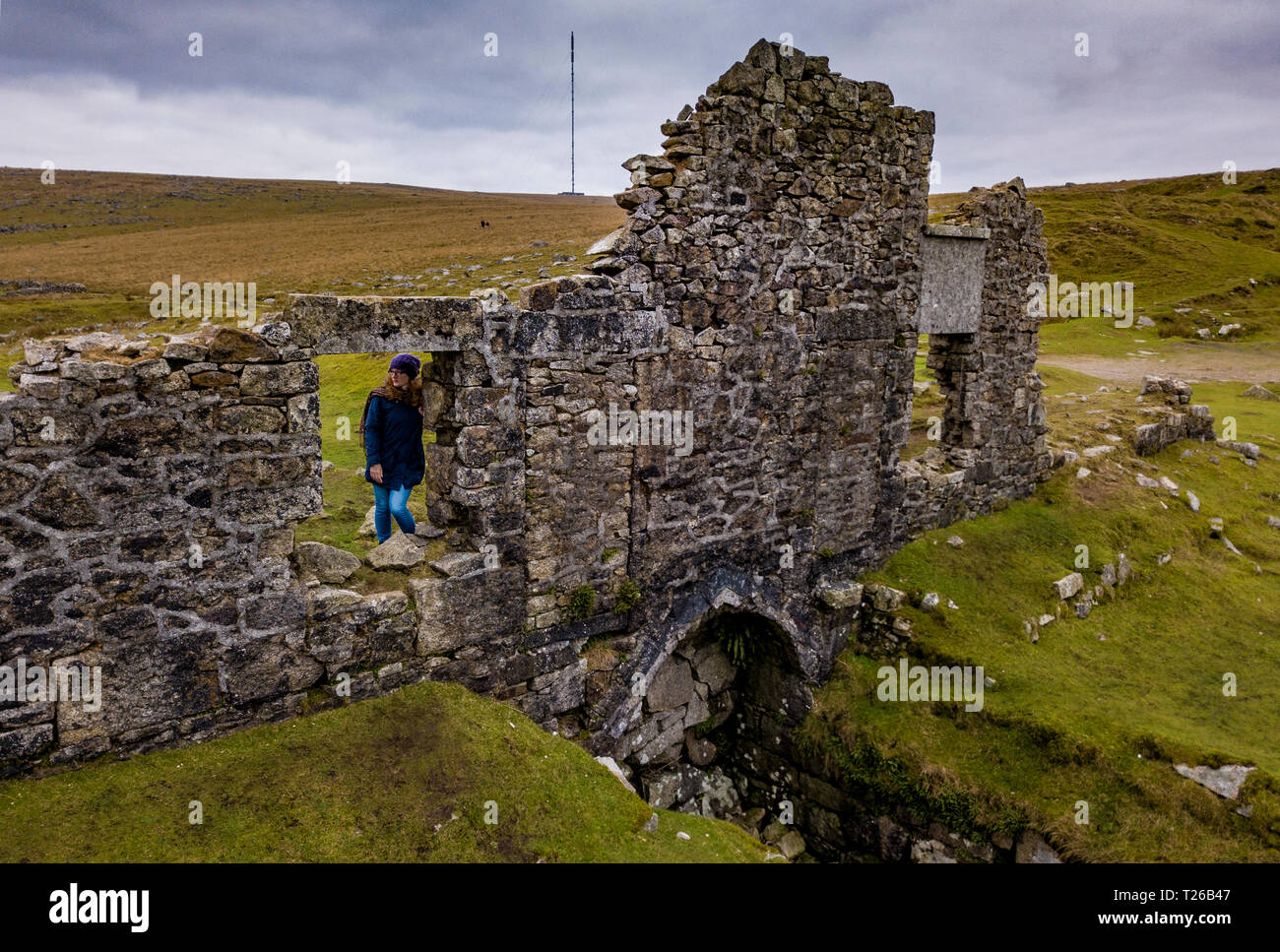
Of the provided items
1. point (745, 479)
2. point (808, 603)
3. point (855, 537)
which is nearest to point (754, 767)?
point (808, 603)

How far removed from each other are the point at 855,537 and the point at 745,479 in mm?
2512

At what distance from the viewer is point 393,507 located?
8.38 meters

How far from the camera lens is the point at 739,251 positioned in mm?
8859

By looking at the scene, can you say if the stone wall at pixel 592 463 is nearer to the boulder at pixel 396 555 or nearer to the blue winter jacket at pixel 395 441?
the boulder at pixel 396 555

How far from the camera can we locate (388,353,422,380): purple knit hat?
26.1ft

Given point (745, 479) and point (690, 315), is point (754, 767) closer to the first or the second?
point (745, 479)

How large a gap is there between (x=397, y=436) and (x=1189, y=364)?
29.6 metres

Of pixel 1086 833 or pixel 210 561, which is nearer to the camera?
pixel 210 561

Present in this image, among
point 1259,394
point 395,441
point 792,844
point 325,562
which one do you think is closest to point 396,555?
point 325,562

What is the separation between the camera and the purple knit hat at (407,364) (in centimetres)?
795

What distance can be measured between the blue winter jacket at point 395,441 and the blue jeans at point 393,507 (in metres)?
0.10

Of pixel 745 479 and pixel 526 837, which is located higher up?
pixel 745 479

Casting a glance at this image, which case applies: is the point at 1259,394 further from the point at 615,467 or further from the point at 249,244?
the point at 249,244

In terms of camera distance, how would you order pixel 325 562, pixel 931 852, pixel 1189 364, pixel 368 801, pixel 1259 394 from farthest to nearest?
pixel 1189 364, pixel 1259 394, pixel 931 852, pixel 325 562, pixel 368 801
